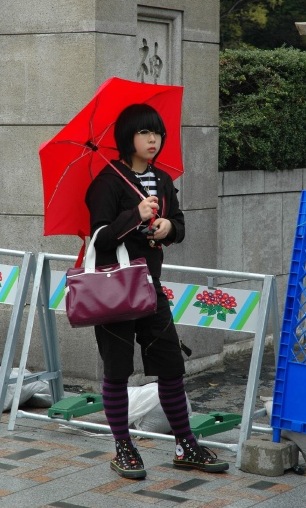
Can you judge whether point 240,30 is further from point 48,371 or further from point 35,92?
point 48,371

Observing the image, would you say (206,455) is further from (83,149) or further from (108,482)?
(83,149)

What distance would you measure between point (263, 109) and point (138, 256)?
4834mm

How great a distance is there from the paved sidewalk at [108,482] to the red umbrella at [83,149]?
1288 mm

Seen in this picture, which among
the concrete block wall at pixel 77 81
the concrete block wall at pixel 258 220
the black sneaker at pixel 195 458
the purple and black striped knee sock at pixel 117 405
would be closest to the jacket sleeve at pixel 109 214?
the purple and black striped knee sock at pixel 117 405

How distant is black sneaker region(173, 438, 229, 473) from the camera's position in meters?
6.51

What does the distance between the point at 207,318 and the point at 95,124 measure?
1350 millimetres

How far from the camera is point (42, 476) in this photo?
6.41 meters

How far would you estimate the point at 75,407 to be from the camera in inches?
293

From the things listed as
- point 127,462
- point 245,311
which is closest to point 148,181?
point 245,311

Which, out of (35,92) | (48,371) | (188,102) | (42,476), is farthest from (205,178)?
(42,476)

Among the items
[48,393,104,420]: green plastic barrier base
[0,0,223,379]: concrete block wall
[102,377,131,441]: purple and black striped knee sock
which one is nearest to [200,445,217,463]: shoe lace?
[102,377,131,441]: purple and black striped knee sock

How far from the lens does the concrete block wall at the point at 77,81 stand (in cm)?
856

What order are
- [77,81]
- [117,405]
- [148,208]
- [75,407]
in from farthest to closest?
[77,81] → [75,407] → [117,405] → [148,208]

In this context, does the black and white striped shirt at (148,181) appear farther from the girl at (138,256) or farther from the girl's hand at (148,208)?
the girl's hand at (148,208)
